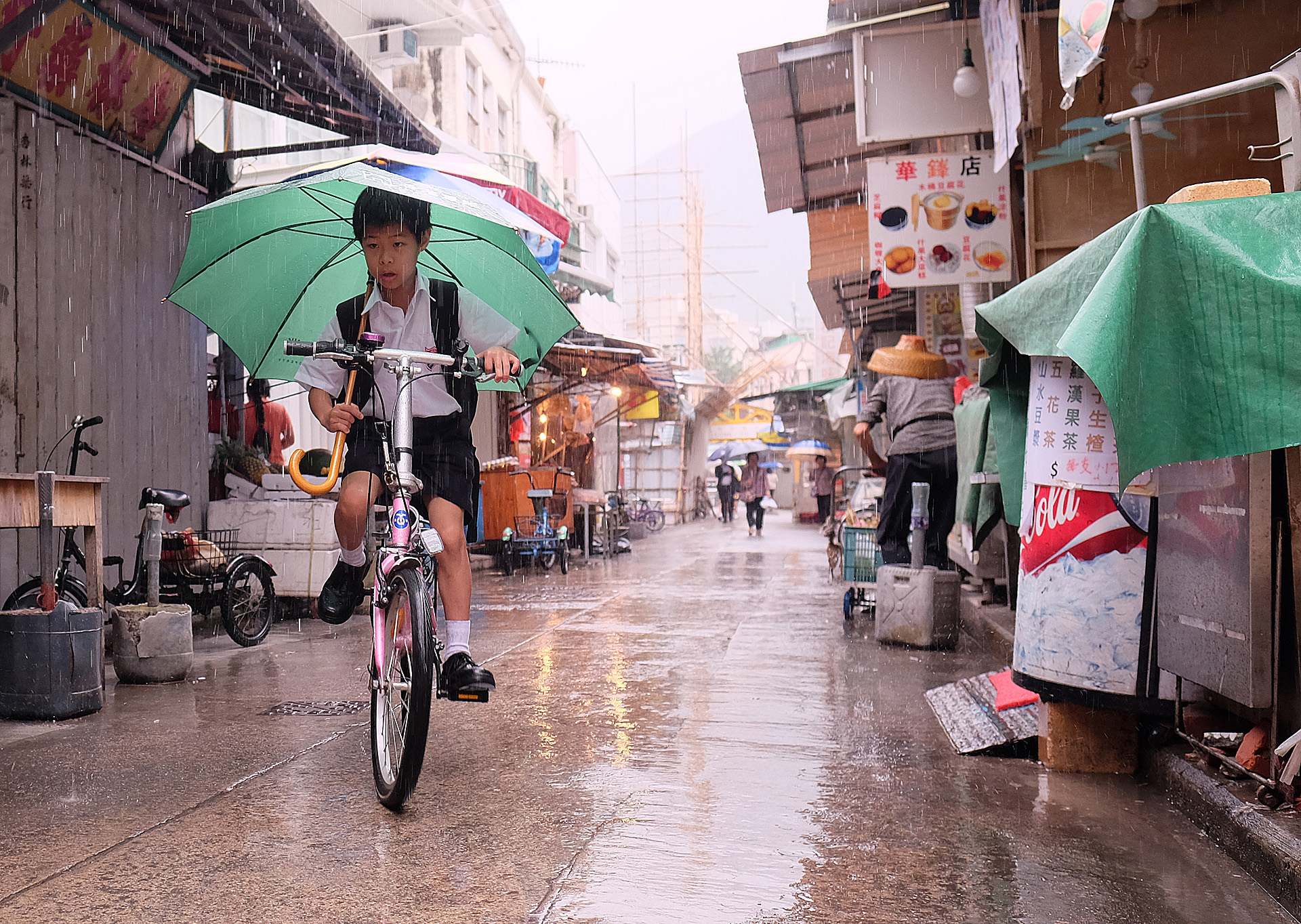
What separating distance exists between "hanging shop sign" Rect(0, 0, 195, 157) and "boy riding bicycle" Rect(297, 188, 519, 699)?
4334 mm

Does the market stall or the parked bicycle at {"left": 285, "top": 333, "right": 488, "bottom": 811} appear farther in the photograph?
the parked bicycle at {"left": 285, "top": 333, "right": 488, "bottom": 811}

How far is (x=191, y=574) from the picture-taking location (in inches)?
297

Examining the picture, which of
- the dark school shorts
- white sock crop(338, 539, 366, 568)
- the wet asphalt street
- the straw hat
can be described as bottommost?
the wet asphalt street

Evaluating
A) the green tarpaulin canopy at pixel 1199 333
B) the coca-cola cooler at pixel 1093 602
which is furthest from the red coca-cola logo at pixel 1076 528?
the green tarpaulin canopy at pixel 1199 333

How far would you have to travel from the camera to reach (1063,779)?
418 cm

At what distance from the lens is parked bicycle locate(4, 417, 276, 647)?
7000 millimetres

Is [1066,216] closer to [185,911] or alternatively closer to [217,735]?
[217,735]

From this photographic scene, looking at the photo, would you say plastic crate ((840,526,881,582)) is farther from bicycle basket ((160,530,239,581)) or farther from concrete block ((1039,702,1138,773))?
bicycle basket ((160,530,239,581))

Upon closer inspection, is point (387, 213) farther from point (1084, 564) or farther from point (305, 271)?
point (1084, 564)

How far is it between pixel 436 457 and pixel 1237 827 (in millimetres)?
3020

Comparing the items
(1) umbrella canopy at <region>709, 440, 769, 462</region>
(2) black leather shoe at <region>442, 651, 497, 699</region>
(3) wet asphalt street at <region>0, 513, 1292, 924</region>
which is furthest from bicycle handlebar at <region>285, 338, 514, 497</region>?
(1) umbrella canopy at <region>709, 440, 769, 462</region>

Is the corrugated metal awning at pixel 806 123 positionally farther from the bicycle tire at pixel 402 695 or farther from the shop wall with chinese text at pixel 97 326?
the bicycle tire at pixel 402 695

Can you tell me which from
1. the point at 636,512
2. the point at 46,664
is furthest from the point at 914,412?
the point at 636,512

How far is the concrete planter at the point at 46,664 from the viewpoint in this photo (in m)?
5.10
